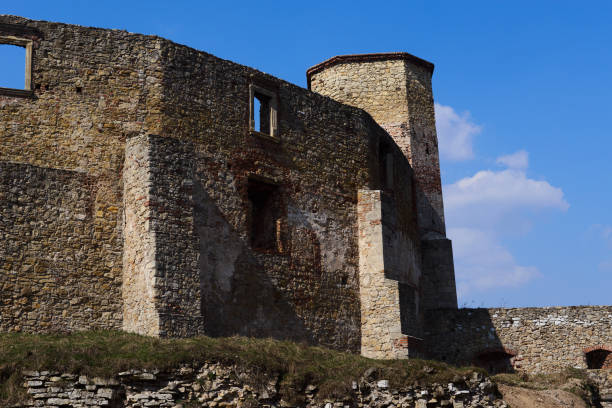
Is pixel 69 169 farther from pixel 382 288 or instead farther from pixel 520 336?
pixel 520 336

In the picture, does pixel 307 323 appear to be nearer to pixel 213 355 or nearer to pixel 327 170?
pixel 327 170

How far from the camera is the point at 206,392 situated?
494 inches

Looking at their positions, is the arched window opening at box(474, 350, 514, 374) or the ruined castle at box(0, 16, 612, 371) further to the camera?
the arched window opening at box(474, 350, 514, 374)

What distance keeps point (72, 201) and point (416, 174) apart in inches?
456

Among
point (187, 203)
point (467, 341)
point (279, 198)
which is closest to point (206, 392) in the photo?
point (187, 203)

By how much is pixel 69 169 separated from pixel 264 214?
426cm

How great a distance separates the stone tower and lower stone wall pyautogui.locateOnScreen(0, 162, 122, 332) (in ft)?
33.8

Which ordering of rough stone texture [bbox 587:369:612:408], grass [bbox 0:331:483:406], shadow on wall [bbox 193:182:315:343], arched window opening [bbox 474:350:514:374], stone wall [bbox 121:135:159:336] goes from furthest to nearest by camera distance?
arched window opening [bbox 474:350:514:374], rough stone texture [bbox 587:369:612:408], shadow on wall [bbox 193:182:315:343], stone wall [bbox 121:135:159:336], grass [bbox 0:331:483:406]

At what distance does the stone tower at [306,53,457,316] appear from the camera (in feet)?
78.7

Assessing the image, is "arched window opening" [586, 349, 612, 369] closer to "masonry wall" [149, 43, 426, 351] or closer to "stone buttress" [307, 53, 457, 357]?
"stone buttress" [307, 53, 457, 357]

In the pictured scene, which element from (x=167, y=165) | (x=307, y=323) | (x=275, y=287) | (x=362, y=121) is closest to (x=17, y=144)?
(x=167, y=165)

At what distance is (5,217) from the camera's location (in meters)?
14.8

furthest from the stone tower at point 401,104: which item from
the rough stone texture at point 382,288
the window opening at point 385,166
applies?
A: the rough stone texture at point 382,288

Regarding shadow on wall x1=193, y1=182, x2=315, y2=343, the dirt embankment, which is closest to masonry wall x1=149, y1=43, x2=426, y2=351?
shadow on wall x1=193, y1=182, x2=315, y2=343
